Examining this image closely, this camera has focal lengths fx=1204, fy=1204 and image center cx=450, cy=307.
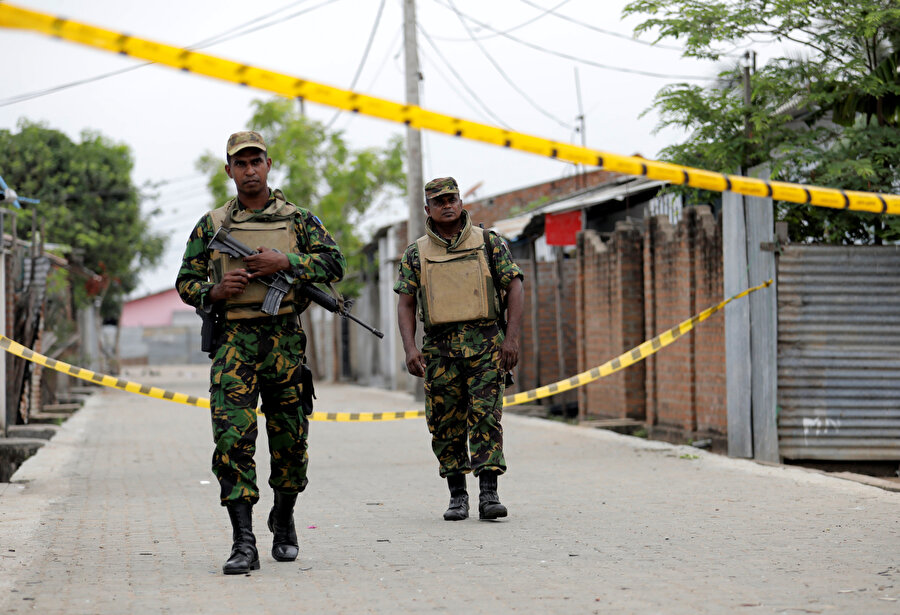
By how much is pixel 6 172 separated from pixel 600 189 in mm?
13609

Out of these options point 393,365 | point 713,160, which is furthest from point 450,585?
point 393,365

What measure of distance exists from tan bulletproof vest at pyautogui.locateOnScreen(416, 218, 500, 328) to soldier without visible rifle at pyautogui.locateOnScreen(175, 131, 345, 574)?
4.17 ft

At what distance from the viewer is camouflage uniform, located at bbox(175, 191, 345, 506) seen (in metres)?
5.32

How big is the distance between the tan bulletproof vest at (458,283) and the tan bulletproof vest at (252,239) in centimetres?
145

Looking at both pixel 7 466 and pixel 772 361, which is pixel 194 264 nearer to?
pixel 772 361

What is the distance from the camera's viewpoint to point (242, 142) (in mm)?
5418

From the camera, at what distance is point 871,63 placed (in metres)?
9.69

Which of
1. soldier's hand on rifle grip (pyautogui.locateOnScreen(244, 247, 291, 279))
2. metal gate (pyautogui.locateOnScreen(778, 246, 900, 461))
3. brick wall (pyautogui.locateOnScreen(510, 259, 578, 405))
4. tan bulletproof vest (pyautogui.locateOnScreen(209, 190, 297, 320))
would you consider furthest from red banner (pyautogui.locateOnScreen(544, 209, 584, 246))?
soldier's hand on rifle grip (pyautogui.locateOnScreen(244, 247, 291, 279))

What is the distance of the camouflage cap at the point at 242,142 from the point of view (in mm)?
5409

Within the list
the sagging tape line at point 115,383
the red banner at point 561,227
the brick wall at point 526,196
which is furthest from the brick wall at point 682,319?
the brick wall at point 526,196

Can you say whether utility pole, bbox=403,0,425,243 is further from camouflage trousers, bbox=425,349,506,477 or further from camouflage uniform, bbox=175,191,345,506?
camouflage uniform, bbox=175,191,345,506

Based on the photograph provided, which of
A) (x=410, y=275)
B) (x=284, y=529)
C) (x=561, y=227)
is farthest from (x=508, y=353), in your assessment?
(x=561, y=227)

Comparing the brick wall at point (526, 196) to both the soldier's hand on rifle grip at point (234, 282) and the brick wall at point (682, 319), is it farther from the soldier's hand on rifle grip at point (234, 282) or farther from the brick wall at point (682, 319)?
the soldier's hand on rifle grip at point (234, 282)

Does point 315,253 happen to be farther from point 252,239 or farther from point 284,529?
Result: point 284,529
